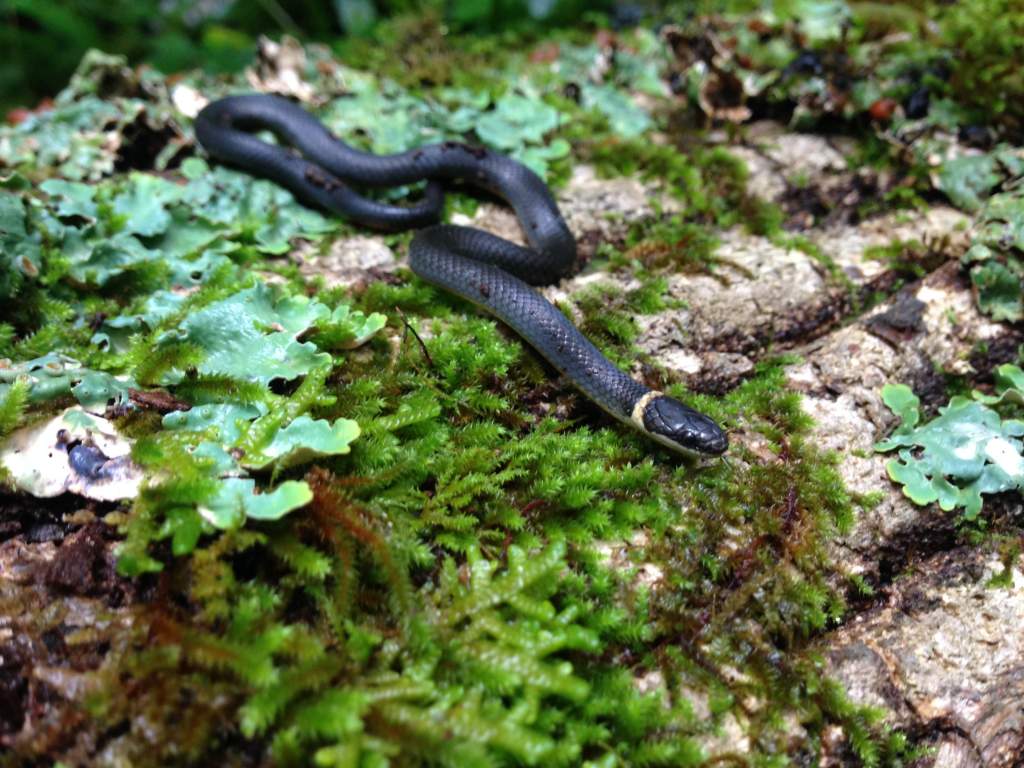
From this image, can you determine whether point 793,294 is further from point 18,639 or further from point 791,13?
point 18,639

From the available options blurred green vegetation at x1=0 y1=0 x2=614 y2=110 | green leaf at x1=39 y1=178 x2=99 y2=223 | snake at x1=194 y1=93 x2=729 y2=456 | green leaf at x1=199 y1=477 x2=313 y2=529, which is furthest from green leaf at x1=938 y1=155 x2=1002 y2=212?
green leaf at x1=39 y1=178 x2=99 y2=223

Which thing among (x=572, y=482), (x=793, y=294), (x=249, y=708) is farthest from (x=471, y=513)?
(x=793, y=294)

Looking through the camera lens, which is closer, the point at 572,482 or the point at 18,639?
the point at 18,639

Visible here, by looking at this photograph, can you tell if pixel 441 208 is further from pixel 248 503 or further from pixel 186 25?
pixel 186 25

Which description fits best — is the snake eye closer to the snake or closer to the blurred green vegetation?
the snake

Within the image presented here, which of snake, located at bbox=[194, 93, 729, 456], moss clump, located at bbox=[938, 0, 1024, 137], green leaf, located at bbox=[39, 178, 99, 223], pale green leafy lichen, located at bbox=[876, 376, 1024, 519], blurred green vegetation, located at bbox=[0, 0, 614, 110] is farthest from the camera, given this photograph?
blurred green vegetation, located at bbox=[0, 0, 614, 110]

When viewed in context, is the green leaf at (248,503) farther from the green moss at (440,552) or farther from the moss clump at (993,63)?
the moss clump at (993,63)
